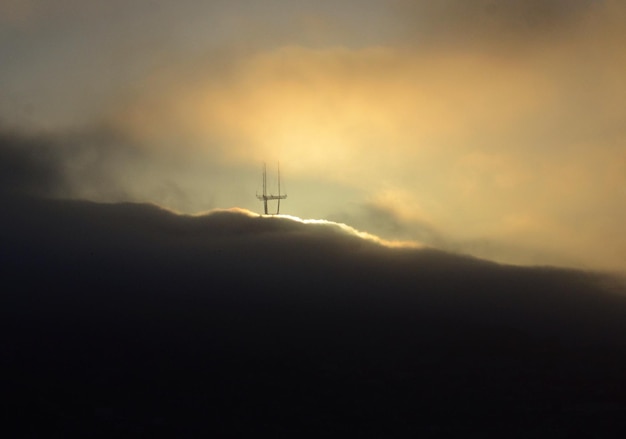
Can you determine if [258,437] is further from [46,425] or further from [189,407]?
[46,425]

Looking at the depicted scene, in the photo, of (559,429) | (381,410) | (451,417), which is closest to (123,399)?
(381,410)

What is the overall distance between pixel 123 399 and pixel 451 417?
35140mm

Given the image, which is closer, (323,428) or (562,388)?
(323,428)

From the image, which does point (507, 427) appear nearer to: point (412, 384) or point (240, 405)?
point (412, 384)

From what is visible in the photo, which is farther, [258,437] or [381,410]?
[381,410]

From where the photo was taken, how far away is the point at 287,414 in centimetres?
9588

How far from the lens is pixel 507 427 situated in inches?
3740

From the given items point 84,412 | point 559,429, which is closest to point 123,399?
point 84,412

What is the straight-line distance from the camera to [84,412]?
310ft

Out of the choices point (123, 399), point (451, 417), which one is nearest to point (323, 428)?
point (451, 417)

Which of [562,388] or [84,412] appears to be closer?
[84,412]

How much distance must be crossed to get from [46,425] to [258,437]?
21.1 meters

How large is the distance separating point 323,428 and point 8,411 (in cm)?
3232

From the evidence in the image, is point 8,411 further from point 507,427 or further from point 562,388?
point 562,388
